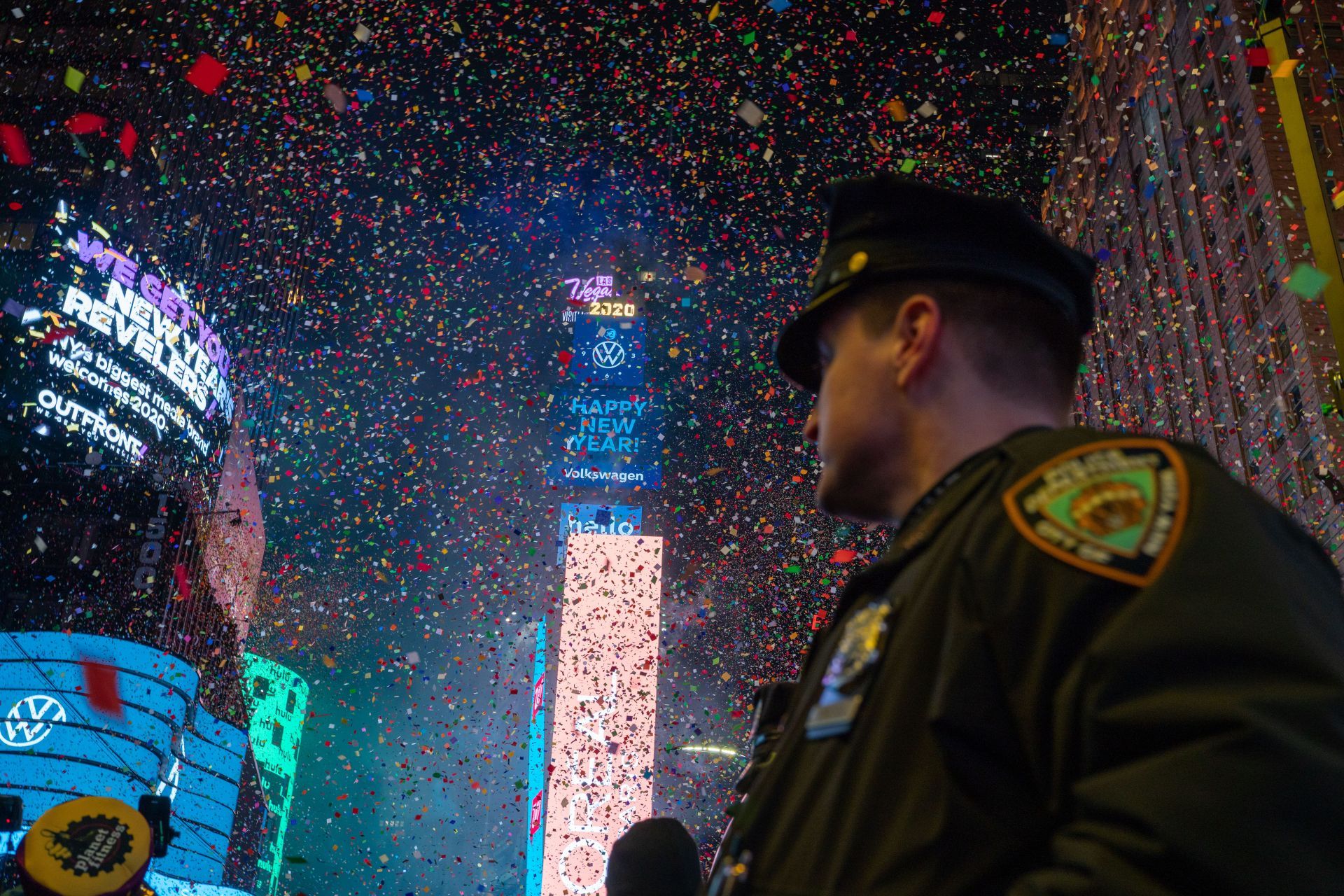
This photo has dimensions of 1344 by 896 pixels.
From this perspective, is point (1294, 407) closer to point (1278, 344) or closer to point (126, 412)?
point (1278, 344)

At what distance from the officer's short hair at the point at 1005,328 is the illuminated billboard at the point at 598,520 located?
43.3m

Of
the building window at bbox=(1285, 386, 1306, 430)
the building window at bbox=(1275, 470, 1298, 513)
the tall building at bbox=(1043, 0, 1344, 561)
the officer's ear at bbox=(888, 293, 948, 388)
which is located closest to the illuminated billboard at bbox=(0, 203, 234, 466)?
the officer's ear at bbox=(888, 293, 948, 388)

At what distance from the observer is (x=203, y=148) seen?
3228cm

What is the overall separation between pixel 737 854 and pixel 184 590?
3353cm

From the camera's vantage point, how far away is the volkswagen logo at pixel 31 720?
72.6ft

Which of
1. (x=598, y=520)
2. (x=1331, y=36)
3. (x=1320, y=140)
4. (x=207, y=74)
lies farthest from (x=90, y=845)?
(x=598, y=520)

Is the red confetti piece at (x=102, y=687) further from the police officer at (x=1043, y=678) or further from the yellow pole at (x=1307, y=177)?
the police officer at (x=1043, y=678)

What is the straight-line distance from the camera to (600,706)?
133ft

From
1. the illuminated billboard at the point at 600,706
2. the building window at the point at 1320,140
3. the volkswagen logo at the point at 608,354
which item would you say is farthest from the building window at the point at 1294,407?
the volkswagen logo at the point at 608,354

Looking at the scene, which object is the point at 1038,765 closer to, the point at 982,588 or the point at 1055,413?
the point at 982,588

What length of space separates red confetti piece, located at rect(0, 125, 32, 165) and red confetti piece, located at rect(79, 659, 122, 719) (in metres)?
15.3

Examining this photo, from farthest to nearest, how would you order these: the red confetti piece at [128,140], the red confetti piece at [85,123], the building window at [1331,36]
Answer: the red confetti piece at [85,123]
the red confetti piece at [128,140]
the building window at [1331,36]

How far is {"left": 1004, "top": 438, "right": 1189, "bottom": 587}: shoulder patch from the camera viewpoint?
1104 millimetres

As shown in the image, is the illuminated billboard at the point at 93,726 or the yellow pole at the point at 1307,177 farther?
the illuminated billboard at the point at 93,726
